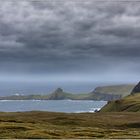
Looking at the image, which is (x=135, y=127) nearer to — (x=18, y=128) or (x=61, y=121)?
(x=61, y=121)

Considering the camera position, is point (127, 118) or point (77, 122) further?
point (127, 118)

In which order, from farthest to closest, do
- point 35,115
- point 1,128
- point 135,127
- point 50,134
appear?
1. point 35,115
2. point 135,127
3. point 1,128
4. point 50,134

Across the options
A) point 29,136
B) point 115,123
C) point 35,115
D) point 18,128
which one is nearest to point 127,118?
point 115,123

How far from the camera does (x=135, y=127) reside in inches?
5241

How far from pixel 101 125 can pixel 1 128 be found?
41.3 metres

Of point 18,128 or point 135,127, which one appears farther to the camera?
point 135,127

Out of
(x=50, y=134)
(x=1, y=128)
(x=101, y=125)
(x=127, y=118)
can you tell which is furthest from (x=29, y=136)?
(x=127, y=118)

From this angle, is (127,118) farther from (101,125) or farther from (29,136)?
(29,136)

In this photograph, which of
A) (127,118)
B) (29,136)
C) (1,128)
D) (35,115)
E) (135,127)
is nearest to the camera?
(29,136)

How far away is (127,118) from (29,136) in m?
77.8

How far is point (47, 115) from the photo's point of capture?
164875mm

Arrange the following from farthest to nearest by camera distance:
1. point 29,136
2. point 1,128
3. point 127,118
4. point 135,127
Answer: point 127,118, point 135,127, point 1,128, point 29,136

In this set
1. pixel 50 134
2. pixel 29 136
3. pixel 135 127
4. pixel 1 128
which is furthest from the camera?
pixel 135 127

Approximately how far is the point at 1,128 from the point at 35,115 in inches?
2505
